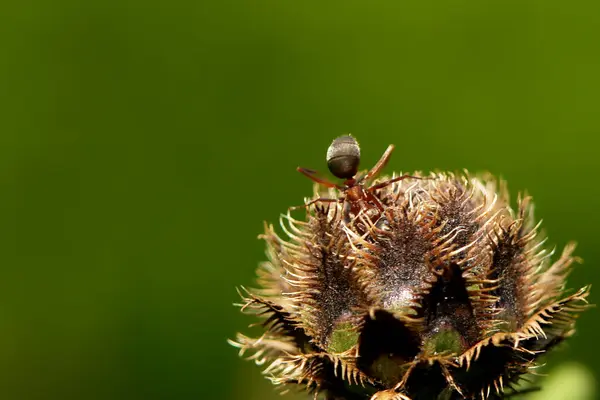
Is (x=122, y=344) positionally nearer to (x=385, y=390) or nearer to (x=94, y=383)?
(x=94, y=383)

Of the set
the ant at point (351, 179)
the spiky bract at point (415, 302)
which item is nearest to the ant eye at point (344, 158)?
the ant at point (351, 179)

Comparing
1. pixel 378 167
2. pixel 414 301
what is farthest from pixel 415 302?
pixel 378 167

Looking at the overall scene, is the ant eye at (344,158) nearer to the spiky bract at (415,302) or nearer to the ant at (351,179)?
the ant at (351,179)

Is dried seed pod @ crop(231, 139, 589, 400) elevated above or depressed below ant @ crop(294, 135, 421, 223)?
below

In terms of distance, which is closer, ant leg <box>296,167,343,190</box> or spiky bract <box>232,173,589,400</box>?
spiky bract <box>232,173,589,400</box>

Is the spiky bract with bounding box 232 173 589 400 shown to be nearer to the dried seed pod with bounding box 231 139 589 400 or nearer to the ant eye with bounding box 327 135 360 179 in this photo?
the dried seed pod with bounding box 231 139 589 400

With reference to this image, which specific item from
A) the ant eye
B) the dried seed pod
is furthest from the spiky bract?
the ant eye

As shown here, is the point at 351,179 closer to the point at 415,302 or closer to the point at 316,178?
the point at 316,178
